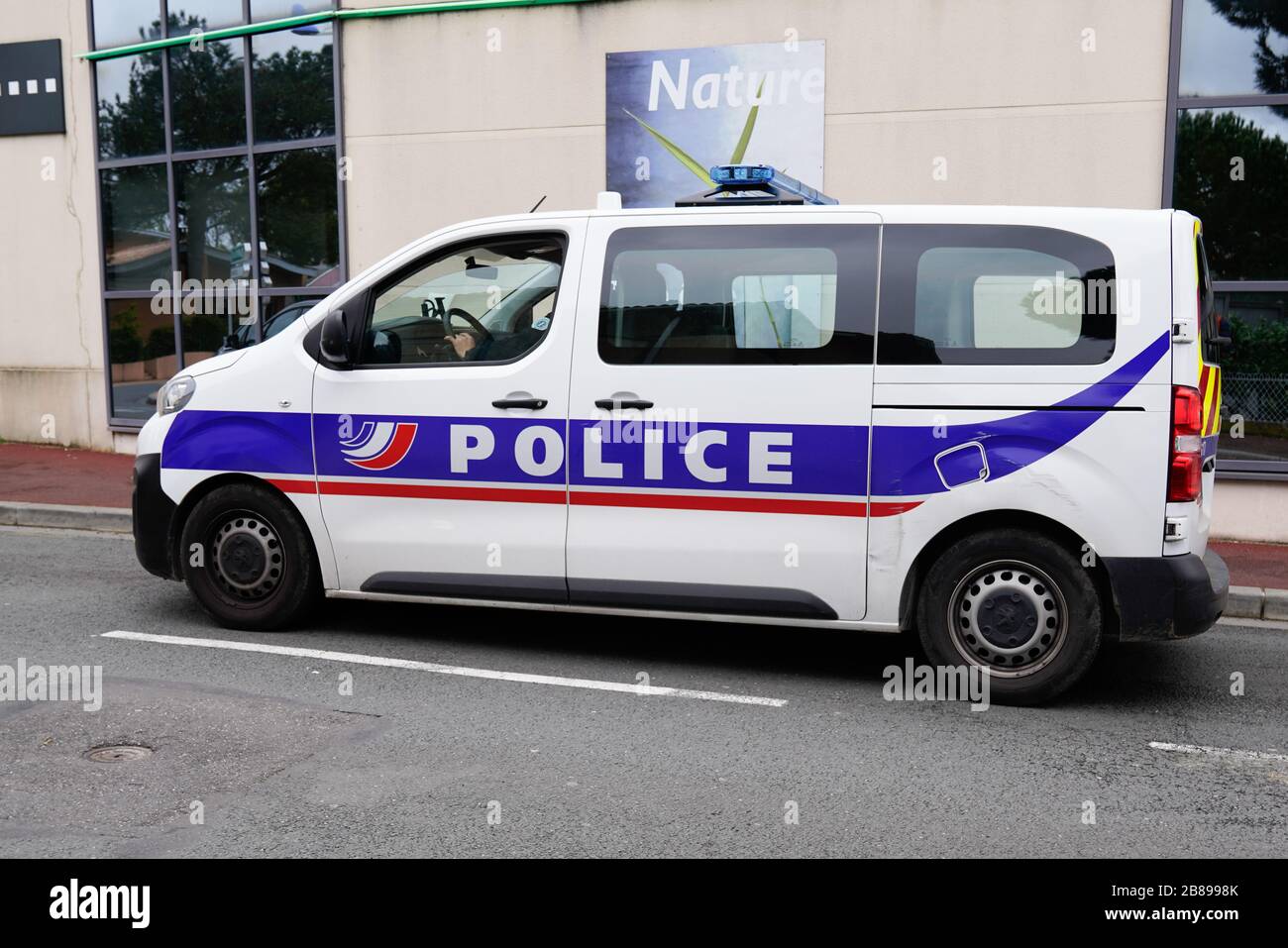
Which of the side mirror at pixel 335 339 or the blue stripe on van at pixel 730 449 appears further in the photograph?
the side mirror at pixel 335 339

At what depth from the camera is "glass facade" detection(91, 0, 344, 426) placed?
12594 millimetres

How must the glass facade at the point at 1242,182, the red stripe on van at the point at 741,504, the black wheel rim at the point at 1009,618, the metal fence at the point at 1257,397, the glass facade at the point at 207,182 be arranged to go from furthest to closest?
the glass facade at the point at 207,182 → the metal fence at the point at 1257,397 → the glass facade at the point at 1242,182 → the red stripe on van at the point at 741,504 → the black wheel rim at the point at 1009,618

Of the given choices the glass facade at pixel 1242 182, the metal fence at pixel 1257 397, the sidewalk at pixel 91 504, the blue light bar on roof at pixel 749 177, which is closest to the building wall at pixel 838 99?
the glass facade at pixel 1242 182

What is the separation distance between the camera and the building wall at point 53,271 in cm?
1366

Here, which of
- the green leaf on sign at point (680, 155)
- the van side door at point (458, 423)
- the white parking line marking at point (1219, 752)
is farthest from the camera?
the green leaf on sign at point (680, 155)

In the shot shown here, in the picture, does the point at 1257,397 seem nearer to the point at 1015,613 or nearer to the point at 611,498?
the point at 1015,613

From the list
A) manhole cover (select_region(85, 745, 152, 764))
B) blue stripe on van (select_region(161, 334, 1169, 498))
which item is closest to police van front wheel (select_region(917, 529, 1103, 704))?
blue stripe on van (select_region(161, 334, 1169, 498))

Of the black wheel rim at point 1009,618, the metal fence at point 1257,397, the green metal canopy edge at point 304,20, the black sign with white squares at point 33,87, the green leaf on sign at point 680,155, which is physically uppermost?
the green metal canopy edge at point 304,20

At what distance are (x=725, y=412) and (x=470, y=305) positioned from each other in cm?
137

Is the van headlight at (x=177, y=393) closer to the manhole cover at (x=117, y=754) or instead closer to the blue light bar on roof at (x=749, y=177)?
the manhole cover at (x=117, y=754)

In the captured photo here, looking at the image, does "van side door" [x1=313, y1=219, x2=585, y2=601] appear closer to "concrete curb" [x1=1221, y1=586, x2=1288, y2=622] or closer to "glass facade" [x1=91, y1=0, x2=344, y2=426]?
"concrete curb" [x1=1221, y1=586, x2=1288, y2=622]

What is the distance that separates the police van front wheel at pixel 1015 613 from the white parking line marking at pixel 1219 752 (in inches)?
18.4

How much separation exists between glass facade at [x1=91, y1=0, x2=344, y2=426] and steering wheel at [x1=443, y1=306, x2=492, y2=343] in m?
6.54
